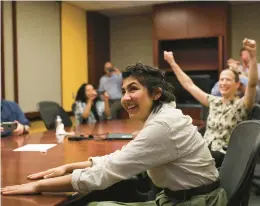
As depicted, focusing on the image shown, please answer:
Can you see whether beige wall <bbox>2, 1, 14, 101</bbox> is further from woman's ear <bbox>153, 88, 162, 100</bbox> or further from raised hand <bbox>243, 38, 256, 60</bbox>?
woman's ear <bbox>153, 88, 162, 100</bbox>

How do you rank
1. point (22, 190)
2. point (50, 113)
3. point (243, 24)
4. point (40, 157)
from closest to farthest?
point (22, 190)
point (40, 157)
point (50, 113)
point (243, 24)

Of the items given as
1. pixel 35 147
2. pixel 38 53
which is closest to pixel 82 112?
pixel 38 53

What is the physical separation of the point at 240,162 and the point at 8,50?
4.31m

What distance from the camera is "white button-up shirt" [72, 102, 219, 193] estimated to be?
1.39 metres

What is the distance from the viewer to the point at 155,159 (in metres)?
1.41

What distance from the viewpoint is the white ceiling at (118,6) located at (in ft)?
21.3

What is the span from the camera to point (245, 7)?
6.86 meters

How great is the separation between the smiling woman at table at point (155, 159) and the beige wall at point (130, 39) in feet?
20.1

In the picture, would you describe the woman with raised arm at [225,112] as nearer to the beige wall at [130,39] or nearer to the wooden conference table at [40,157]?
the wooden conference table at [40,157]

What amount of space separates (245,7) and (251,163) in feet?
19.9

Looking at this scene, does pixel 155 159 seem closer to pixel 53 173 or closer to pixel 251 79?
pixel 53 173

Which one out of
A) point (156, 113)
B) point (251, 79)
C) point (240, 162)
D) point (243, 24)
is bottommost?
point (240, 162)

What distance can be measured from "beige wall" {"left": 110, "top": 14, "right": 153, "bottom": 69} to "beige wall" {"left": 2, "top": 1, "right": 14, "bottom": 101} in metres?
2.98

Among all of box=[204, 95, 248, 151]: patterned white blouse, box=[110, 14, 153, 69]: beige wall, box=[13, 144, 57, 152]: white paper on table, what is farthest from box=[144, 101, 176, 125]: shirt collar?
box=[110, 14, 153, 69]: beige wall
